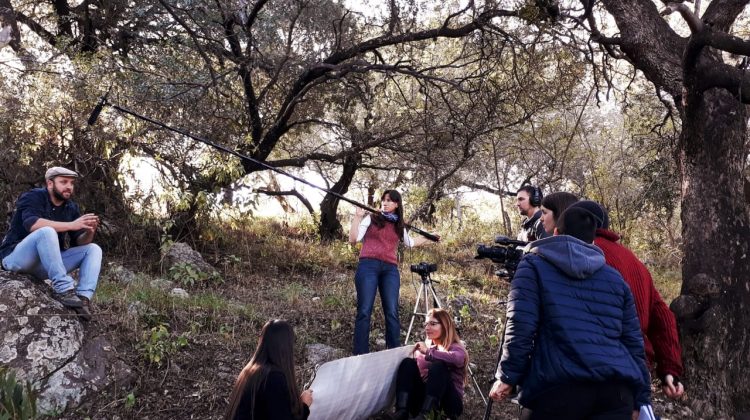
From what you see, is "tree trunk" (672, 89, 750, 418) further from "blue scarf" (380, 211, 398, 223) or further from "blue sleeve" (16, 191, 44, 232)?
"blue sleeve" (16, 191, 44, 232)

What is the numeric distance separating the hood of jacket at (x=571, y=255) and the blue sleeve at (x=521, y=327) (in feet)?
0.32

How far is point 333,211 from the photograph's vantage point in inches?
482

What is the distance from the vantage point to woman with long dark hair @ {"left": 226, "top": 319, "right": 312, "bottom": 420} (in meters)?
2.92

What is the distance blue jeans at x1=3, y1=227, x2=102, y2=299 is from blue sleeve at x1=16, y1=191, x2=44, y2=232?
10 cm

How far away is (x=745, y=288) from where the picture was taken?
457 centimetres

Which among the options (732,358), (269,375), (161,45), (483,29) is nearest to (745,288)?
(732,358)

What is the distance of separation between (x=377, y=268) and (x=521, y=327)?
289cm

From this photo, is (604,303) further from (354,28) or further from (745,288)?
(354,28)

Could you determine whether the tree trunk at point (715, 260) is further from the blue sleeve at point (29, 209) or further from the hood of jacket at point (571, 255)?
the blue sleeve at point (29, 209)

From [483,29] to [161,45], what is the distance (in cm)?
458

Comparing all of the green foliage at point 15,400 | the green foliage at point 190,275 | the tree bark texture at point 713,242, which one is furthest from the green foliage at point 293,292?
the tree bark texture at point 713,242

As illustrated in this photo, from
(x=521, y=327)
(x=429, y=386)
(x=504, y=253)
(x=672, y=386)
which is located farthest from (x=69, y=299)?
(x=672, y=386)

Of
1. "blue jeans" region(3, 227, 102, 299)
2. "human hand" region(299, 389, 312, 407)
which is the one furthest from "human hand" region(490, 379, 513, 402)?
"blue jeans" region(3, 227, 102, 299)

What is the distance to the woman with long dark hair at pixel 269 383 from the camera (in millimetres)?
2922
